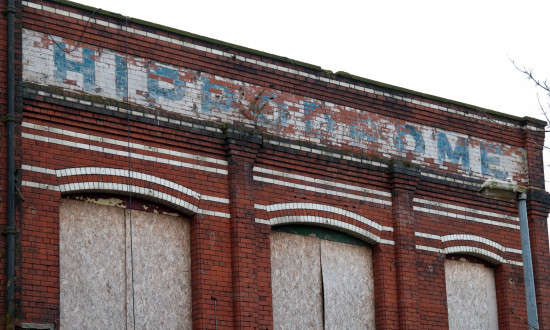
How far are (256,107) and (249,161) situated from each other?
4.00ft

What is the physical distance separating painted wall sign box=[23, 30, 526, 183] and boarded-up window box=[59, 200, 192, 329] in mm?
2146

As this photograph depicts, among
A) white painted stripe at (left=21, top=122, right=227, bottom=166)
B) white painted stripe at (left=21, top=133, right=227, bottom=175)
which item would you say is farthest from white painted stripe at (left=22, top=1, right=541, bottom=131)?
white painted stripe at (left=21, top=133, right=227, bottom=175)

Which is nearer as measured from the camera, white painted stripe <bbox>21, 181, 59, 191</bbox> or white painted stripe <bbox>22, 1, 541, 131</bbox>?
white painted stripe <bbox>21, 181, 59, 191</bbox>

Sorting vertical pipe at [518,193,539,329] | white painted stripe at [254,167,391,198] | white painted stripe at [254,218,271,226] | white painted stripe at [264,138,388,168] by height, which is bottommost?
vertical pipe at [518,193,539,329]

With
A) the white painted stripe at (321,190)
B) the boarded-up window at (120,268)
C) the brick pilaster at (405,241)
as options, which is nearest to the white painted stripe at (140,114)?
the white painted stripe at (321,190)

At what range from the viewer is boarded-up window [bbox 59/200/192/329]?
17.1m

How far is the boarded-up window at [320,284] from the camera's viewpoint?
1961cm

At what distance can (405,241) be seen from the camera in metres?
21.1

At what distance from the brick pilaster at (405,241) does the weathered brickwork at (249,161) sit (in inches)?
1.4

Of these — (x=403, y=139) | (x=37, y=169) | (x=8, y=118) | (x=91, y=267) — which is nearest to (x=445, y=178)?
(x=403, y=139)

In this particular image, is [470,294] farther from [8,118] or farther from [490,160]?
[8,118]

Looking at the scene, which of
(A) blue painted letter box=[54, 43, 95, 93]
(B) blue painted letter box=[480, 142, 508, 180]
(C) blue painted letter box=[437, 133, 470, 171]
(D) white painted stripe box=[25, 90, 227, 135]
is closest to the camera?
(D) white painted stripe box=[25, 90, 227, 135]

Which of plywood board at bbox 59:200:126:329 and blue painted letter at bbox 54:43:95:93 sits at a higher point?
blue painted letter at bbox 54:43:95:93

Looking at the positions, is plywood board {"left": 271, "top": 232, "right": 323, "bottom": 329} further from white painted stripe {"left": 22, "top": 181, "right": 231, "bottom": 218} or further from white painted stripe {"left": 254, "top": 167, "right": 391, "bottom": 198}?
white painted stripe {"left": 22, "top": 181, "right": 231, "bottom": 218}
